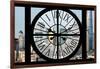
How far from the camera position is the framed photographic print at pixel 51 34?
6.12 ft

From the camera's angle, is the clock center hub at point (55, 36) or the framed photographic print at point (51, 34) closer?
the framed photographic print at point (51, 34)

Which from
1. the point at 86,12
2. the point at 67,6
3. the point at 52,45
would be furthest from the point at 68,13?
the point at 52,45

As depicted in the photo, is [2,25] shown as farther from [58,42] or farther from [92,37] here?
[92,37]

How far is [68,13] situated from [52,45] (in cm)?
38

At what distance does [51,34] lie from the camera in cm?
197

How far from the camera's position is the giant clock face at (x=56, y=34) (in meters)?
1.94

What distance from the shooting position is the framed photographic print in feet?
6.12

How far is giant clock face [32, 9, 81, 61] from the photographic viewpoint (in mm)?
1936

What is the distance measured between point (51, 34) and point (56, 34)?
53mm

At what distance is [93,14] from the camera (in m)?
2.09

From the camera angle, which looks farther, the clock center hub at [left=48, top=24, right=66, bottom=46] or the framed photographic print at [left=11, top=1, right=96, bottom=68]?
the clock center hub at [left=48, top=24, right=66, bottom=46]

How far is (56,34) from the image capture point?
1.98 metres

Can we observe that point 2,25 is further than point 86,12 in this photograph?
No

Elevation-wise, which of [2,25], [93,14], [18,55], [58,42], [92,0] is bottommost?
[18,55]
